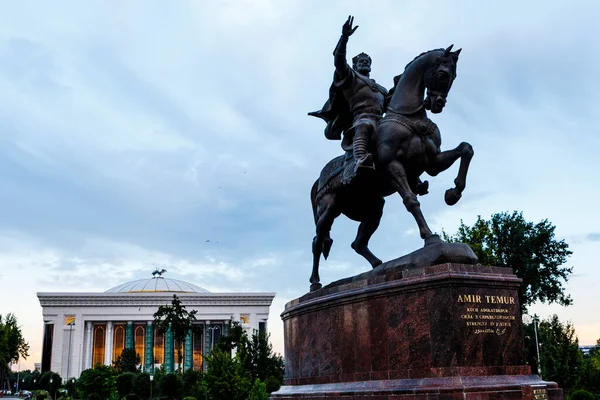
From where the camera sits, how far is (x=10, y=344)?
255 feet

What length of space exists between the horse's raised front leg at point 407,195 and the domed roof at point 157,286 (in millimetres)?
95093

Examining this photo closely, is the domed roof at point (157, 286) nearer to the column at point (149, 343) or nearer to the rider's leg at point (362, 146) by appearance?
the column at point (149, 343)

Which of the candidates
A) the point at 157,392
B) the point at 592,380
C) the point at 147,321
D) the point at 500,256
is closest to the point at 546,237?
the point at 500,256

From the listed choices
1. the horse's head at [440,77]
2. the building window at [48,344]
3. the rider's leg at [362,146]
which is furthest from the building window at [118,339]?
the horse's head at [440,77]

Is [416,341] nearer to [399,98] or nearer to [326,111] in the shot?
[399,98]

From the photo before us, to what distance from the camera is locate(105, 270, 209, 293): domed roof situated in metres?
103

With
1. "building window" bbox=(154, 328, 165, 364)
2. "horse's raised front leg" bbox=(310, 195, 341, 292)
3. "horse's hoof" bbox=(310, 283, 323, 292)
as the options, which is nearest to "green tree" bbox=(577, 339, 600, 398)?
"horse's raised front leg" bbox=(310, 195, 341, 292)

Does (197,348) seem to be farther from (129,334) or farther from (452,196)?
(452,196)

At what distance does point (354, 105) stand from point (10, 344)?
259ft

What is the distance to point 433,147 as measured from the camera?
9531mm

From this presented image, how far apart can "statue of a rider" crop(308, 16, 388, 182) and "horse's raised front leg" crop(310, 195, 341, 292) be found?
3.44ft

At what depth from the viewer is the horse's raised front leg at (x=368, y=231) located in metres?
11.3

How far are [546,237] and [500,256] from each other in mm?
3133

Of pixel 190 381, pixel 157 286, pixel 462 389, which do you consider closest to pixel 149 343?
pixel 157 286
